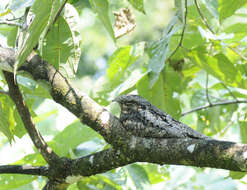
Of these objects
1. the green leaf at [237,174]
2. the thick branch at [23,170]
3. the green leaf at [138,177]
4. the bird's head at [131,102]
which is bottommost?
the green leaf at [138,177]

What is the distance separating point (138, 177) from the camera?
92.8 inches

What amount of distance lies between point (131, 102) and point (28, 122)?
26.9 inches

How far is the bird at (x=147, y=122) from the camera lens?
1.74 metres

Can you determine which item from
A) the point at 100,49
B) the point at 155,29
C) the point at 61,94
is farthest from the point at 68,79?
the point at 155,29

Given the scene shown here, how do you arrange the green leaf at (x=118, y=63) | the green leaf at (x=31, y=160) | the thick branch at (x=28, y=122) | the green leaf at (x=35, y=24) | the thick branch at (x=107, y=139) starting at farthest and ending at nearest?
the green leaf at (x=118, y=63)
the green leaf at (x=31, y=160)
the thick branch at (x=28, y=122)
the thick branch at (x=107, y=139)
the green leaf at (x=35, y=24)

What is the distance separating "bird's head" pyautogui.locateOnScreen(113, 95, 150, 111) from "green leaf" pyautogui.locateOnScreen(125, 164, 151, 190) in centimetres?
41

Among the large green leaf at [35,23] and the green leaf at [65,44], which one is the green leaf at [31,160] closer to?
the green leaf at [65,44]

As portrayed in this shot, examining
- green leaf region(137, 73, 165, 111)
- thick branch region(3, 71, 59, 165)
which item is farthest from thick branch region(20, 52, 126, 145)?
green leaf region(137, 73, 165, 111)

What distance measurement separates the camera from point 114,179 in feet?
7.36

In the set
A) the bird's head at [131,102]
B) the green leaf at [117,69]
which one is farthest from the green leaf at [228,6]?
the bird's head at [131,102]

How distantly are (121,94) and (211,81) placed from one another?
890 millimetres

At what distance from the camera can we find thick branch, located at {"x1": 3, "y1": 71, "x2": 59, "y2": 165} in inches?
73.5

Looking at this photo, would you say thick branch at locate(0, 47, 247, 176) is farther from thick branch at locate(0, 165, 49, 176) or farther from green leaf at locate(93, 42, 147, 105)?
green leaf at locate(93, 42, 147, 105)

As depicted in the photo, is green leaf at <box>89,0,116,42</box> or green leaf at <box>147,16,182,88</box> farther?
green leaf at <box>147,16,182,88</box>
